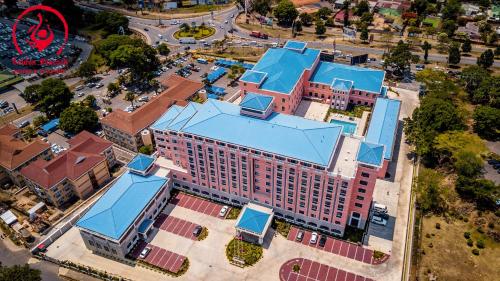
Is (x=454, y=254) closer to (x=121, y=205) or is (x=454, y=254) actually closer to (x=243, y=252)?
(x=243, y=252)

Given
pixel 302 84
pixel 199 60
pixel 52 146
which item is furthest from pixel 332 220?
pixel 199 60

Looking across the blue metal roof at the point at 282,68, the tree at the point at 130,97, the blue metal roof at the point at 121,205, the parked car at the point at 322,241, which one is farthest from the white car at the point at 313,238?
the tree at the point at 130,97

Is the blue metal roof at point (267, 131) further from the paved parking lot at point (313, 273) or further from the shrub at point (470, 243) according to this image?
the shrub at point (470, 243)

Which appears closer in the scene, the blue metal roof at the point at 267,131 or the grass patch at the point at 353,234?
the blue metal roof at the point at 267,131

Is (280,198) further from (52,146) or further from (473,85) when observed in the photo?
(473,85)

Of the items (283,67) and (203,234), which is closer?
(203,234)

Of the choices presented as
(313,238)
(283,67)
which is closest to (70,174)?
(313,238)
